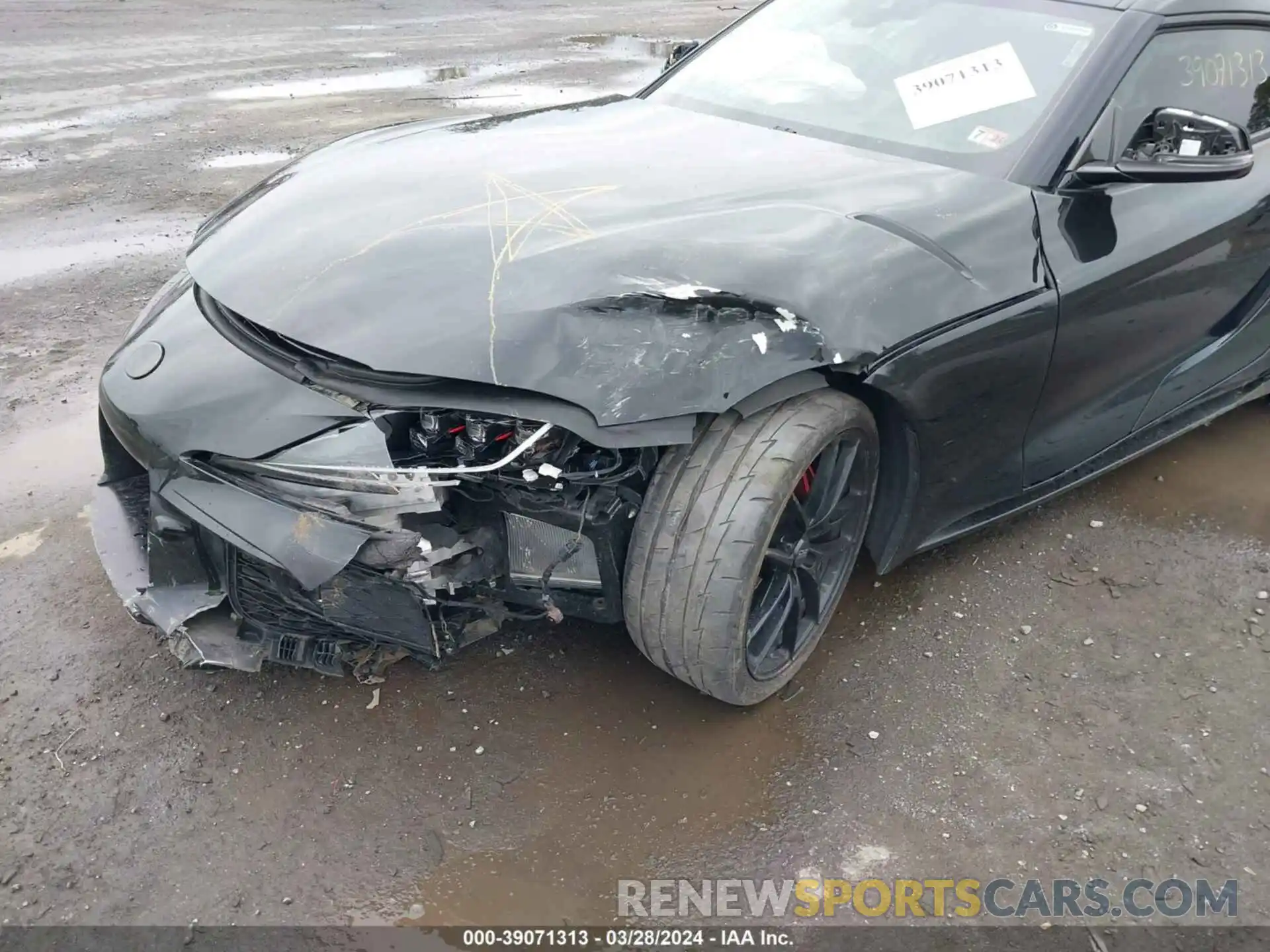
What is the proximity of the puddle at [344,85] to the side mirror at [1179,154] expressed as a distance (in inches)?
292

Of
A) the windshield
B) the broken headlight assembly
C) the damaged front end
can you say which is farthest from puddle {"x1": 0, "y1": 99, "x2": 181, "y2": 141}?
the broken headlight assembly

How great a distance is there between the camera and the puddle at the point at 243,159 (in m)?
6.43

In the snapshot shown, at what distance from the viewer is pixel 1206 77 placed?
9.47 ft

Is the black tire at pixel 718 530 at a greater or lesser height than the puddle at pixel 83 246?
greater

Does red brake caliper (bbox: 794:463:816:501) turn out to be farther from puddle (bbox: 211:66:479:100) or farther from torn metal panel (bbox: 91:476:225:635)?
Result: puddle (bbox: 211:66:479:100)

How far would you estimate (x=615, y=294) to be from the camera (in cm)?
205

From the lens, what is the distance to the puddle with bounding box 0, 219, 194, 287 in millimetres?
4887

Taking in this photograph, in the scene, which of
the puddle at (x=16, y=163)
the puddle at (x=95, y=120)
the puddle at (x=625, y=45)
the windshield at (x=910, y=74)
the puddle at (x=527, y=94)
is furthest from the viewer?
the puddle at (x=625, y=45)

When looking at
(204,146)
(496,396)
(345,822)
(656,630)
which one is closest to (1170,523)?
(656,630)

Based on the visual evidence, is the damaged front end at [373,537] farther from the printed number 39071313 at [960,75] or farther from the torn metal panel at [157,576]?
the printed number 39071313 at [960,75]

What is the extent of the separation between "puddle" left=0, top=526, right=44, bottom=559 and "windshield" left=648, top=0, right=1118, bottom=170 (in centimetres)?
247

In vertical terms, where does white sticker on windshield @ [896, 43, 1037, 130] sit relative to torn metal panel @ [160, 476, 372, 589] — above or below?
above

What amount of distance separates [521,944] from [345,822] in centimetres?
50

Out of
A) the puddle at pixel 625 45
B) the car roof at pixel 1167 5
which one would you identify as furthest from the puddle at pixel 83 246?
the puddle at pixel 625 45
